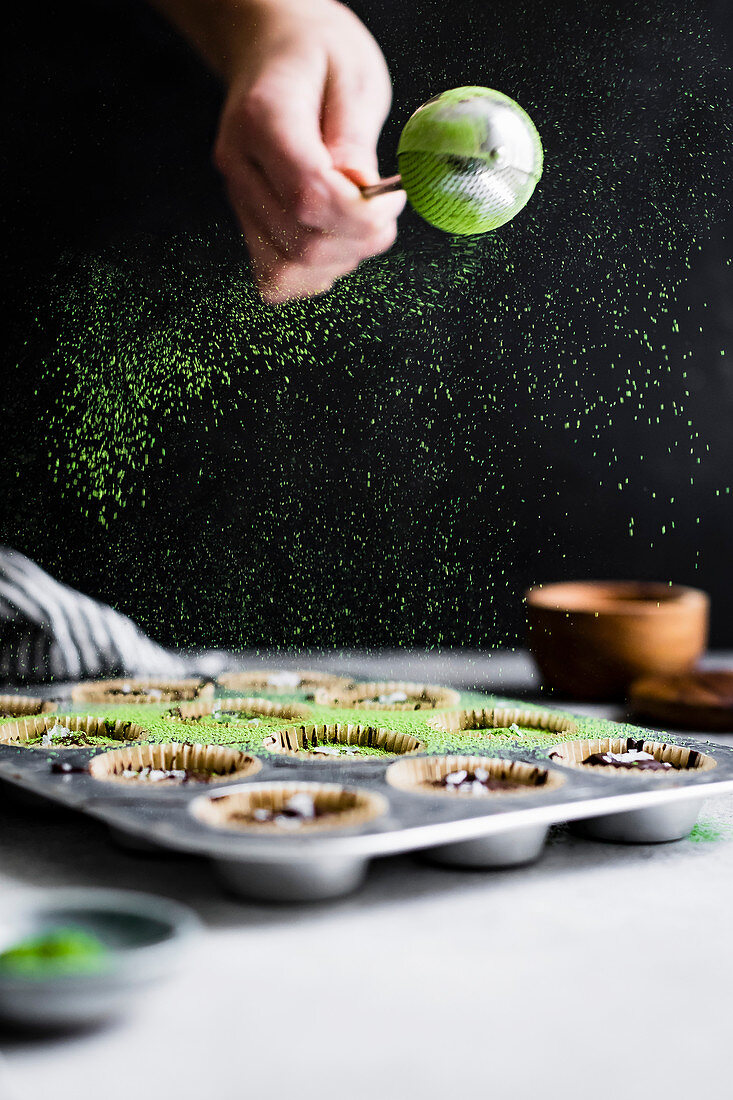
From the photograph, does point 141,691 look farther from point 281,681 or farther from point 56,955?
point 56,955

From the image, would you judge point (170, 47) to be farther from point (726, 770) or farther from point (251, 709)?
point (726, 770)

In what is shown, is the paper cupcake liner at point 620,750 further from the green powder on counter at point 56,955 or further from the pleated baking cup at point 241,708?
the green powder on counter at point 56,955

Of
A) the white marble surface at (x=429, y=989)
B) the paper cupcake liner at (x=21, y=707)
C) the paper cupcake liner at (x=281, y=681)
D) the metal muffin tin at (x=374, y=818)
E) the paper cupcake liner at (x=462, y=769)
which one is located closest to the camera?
the white marble surface at (x=429, y=989)

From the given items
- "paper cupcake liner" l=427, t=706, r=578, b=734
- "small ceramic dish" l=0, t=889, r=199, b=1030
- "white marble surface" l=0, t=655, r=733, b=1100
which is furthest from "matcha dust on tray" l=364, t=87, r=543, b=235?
"small ceramic dish" l=0, t=889, r=199, b=1030

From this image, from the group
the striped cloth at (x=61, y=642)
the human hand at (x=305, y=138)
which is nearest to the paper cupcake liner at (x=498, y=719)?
the striped cloth at (x=61, y=642)

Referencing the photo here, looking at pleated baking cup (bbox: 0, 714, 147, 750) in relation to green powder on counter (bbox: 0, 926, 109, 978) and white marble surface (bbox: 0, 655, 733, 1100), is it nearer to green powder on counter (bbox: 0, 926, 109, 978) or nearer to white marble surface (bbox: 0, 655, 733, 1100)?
white marble surface (bbox: 0, 655, 733, 1100)

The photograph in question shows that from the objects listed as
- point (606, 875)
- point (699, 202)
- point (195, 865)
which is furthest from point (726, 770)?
point (699, 202)
